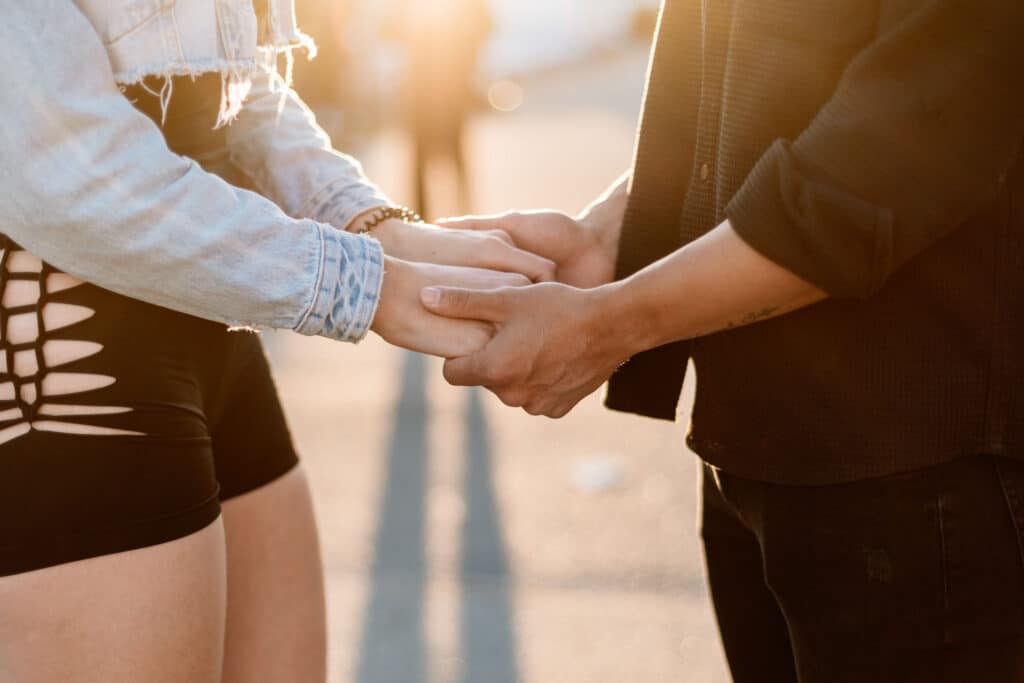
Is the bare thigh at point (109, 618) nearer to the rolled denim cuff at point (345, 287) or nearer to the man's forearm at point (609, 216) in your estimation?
the rolled denim cuff at point (345, 287)

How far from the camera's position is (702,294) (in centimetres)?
175

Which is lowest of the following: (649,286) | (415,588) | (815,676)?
(415,588)

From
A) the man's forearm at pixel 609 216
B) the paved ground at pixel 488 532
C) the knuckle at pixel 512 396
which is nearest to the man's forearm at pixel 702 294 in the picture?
the knuckle at pixel 512 396

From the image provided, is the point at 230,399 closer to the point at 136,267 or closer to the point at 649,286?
the point at 136,267

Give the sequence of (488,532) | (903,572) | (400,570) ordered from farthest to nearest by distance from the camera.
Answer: (488,532) → (400,570) → (903,572)

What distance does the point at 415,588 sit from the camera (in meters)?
4.12

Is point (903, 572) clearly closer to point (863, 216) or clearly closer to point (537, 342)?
point (863, 216)

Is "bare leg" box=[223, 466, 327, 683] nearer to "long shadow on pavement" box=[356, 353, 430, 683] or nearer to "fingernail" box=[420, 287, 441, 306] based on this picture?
"fingernail" box=[420, 287, 441, 306]

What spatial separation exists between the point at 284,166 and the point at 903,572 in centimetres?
113

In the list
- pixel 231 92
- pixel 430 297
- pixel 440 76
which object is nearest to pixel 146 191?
pixel 231 92

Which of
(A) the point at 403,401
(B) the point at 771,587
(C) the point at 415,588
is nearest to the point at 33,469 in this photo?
(B) the point at 771,587

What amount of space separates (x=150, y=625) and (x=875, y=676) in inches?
36.4

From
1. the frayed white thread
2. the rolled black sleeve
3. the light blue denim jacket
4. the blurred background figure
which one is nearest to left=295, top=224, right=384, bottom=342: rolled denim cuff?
the light blue denim jacket

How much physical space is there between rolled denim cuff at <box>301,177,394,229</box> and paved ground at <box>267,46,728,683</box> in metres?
1.83
